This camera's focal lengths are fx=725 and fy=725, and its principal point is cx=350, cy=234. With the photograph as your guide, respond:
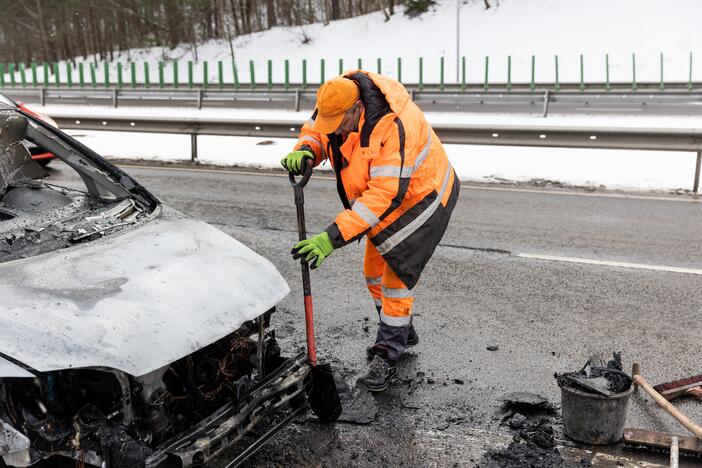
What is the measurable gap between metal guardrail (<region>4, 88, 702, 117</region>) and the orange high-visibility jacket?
1465cm

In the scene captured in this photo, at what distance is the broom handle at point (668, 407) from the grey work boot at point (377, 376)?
1.28 m

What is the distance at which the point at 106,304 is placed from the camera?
2.71 m

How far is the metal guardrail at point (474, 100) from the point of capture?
18.5 m

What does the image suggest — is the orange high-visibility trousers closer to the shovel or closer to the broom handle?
the shovel

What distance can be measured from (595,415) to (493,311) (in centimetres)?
178

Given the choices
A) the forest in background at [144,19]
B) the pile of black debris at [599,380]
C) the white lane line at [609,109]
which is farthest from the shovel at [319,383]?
the forest in background at [144,19]

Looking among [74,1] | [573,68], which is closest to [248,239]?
[573,68]

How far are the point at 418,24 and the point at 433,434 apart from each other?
32953mm

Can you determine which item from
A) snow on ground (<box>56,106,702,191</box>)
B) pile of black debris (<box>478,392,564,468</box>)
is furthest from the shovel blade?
snow on ground (<box>56,106,702,191</box>)

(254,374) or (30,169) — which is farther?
(30,169)

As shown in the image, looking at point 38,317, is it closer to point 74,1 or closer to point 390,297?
point 390,297

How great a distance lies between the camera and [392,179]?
3.64 m

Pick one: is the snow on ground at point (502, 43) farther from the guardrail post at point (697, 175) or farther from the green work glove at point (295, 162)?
the green work glove at point (295, 162)

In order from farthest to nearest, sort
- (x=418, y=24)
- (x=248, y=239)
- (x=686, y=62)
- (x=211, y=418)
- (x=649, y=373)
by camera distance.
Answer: (x=418, y=24), (x=686, y=62), (x=248, y=239), (x=649, y=373), (x=211, y=418)
